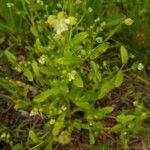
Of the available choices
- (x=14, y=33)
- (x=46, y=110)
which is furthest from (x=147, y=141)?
(x=14, y=33)

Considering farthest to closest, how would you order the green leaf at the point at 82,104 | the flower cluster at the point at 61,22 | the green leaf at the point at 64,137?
the green leaf at the point at 64,137
the green leaf at the point at 82,104
the flower cluster at the point at 61,22

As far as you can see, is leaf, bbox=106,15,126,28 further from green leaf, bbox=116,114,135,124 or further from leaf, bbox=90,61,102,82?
green leaf, bbox=116,114,135,124

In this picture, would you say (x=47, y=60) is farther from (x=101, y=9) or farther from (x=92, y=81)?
(x=101, y=9)

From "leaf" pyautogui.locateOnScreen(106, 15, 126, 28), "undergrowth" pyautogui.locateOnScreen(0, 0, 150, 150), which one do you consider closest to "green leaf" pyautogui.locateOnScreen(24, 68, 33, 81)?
"undergrowth" pyautogui.locateOnScreen(0, 0, 150, 150)

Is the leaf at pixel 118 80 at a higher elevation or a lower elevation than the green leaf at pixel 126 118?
higher

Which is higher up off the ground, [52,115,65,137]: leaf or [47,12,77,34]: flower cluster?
[47,12,77,34]: flower cluster

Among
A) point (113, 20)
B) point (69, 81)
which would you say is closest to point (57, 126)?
point (69, 81)

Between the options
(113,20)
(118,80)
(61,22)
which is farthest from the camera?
(113,20)

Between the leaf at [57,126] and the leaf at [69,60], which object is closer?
the leaf at [69,60]

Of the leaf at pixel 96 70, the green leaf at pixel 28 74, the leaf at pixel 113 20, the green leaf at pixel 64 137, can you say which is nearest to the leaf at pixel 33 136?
the green leaf at pixel 64 137

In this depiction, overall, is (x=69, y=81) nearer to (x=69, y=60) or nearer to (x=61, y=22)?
(x=69, y=60)

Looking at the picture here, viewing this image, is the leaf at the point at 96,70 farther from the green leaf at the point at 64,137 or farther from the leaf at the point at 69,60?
the green leaf at the point at 64,137
